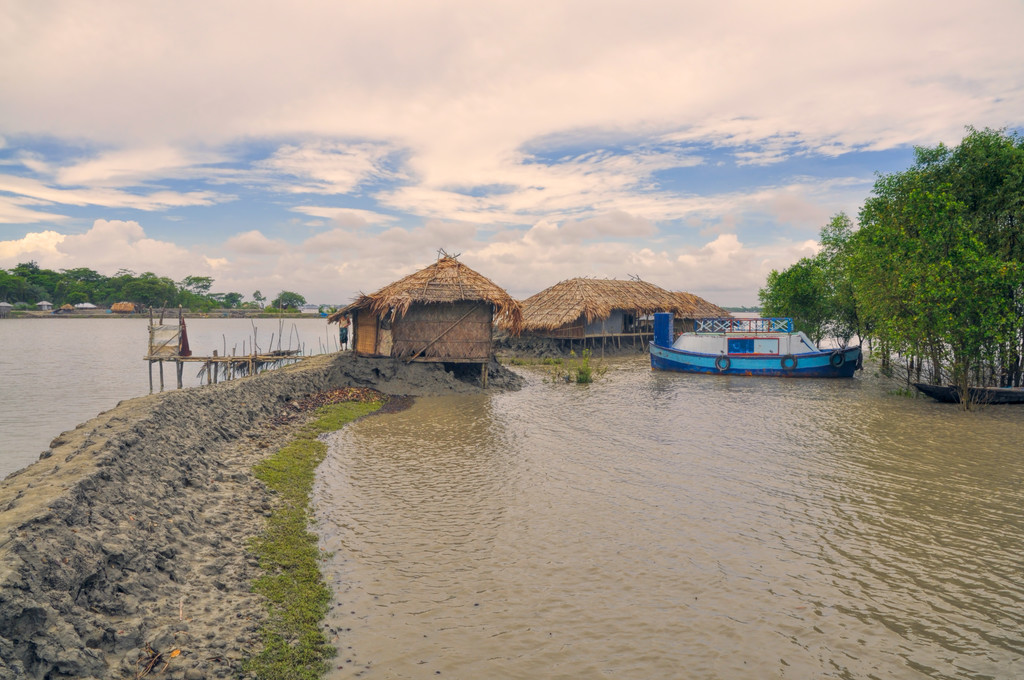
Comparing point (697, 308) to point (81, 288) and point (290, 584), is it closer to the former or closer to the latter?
point (290, 584)

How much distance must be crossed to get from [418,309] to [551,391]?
6.05m

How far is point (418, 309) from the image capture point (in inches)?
794

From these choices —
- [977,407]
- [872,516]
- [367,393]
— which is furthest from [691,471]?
[977,407]

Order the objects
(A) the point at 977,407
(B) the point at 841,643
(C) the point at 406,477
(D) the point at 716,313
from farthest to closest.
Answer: (D) the point at 716,313 < (A) the point at 977,407 < (C) the point at 406,477 < (B) the point at 841,643

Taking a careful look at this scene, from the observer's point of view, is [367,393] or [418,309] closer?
[367,393]

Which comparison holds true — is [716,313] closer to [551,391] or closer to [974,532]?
A: [551,391]

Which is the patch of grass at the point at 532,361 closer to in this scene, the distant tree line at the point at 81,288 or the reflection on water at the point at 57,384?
the reflection on water at the point at 57,384

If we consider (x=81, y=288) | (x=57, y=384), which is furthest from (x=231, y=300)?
(x=57, y=384)

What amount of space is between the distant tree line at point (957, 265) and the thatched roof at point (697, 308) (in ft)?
70.5

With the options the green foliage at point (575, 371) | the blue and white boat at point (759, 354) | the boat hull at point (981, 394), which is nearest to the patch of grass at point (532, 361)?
the green foliage at point (575, 371)

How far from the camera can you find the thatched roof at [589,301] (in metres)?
34.6

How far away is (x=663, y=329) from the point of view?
3083 centimetres

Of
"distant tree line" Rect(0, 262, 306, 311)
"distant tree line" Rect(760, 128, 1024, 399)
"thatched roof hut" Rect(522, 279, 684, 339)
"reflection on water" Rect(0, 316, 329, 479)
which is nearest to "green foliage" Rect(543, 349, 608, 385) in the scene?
"thatched roof hut" Rect(522, 279, 684, 339)

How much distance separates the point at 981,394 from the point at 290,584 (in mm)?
20295
